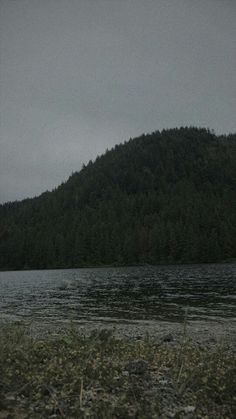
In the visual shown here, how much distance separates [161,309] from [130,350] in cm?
1753

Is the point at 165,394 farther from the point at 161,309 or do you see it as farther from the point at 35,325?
the point at 161,309

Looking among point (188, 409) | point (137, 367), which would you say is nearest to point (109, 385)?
point (137, 367)

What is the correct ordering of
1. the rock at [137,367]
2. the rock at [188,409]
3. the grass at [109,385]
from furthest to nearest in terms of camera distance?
the rock at [137,367]
the rock at [188,409]
the grass at [109,385]

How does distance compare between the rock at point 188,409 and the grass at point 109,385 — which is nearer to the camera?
the grass at point 109,385

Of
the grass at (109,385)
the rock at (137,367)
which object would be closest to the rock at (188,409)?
the grass at (109,385)

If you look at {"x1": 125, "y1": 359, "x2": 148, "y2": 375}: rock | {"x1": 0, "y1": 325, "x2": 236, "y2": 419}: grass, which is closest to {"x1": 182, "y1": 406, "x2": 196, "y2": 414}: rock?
{"x1": 0, "y1": 325, "x2": 236, "y2": 419}: grass

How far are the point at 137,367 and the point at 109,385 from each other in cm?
186

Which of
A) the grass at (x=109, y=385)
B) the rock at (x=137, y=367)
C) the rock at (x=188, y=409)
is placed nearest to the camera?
the grass at (x=109, y=385)

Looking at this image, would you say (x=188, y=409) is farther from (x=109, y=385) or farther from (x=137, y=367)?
(x=137, y=367)

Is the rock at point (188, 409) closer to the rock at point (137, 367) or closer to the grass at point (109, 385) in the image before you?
the grass at point (109, 385)

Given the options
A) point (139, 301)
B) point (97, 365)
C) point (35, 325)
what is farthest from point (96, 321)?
point (97, 365)

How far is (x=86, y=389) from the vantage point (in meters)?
10.2

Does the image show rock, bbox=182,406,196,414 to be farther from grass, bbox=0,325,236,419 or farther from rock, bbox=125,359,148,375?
rock, bbox=125,359,148,375

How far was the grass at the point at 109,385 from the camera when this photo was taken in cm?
873
